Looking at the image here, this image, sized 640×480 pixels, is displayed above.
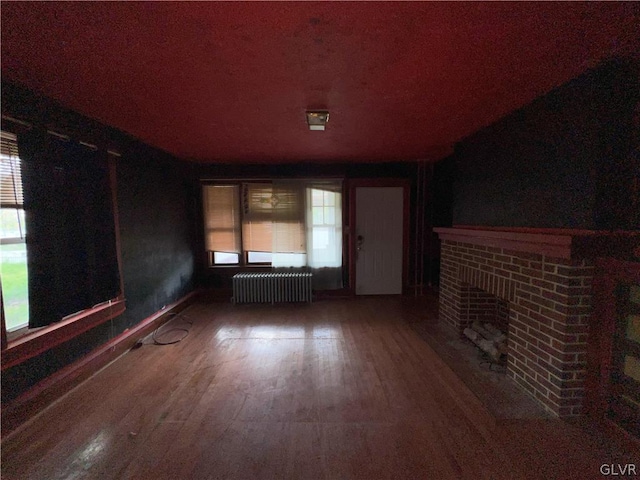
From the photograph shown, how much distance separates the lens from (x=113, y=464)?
1533mm

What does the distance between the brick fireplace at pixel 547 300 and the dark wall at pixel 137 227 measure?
3796mm

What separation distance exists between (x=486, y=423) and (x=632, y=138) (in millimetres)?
2061

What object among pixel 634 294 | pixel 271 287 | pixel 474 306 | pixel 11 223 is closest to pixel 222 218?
pixel 271 287

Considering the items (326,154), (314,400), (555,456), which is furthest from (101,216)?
(555,456)

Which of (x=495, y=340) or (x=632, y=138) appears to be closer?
(x=632, y=138)

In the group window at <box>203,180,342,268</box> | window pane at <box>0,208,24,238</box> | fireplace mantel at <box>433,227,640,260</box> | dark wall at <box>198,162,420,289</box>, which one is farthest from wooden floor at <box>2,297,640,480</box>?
dark wall at <box>198,162,420,289</box>

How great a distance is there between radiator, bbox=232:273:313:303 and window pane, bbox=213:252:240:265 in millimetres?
603

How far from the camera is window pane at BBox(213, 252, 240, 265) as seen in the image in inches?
196

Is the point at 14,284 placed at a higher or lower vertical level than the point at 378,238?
A: lower

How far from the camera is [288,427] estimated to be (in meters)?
1.79

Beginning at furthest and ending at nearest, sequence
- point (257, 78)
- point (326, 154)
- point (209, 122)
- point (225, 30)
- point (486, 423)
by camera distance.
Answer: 1. point (326, 154)
2. point (209, 122)
3. point (486, 423)
4. point (257, 78)
5. point (225, 30)

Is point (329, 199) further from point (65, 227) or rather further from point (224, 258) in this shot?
point (65, 227)

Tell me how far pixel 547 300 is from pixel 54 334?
3824 millimetres

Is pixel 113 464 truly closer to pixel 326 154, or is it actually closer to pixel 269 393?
A: pixel 269 393
